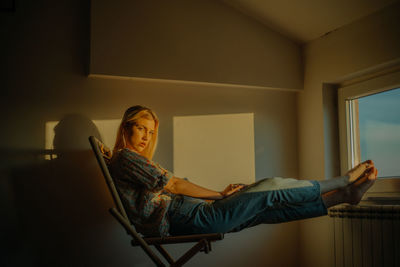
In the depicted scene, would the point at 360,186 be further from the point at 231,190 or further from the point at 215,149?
the point at 215,149

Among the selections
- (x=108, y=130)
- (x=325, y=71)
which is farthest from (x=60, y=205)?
(x=325, y=71)

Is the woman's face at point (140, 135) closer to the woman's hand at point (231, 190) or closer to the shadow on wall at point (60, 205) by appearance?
the shadow on wall at point (60, 205)

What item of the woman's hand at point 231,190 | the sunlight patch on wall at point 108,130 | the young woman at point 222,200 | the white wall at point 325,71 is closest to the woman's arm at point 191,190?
the woman's hand at point 231,190

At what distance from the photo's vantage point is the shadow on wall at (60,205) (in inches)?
94.3

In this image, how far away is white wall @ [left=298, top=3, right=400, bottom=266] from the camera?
245cm

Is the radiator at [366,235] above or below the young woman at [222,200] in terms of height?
below

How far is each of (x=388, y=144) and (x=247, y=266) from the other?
3.88 ft

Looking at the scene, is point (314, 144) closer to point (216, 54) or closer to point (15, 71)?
point (216, 54)

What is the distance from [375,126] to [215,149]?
1.01m

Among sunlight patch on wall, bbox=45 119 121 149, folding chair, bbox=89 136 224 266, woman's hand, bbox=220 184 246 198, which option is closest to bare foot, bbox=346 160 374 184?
woman's hand, bbox=220 184 246 198

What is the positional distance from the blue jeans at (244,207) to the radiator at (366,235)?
442mm

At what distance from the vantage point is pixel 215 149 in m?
2.89

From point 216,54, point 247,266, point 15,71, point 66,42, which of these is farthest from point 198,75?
point 247,266

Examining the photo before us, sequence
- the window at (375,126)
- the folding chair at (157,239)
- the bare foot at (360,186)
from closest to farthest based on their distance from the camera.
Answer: the folding chair at (157,239)
the bare foot at (360,186)
the window at (375,126)
